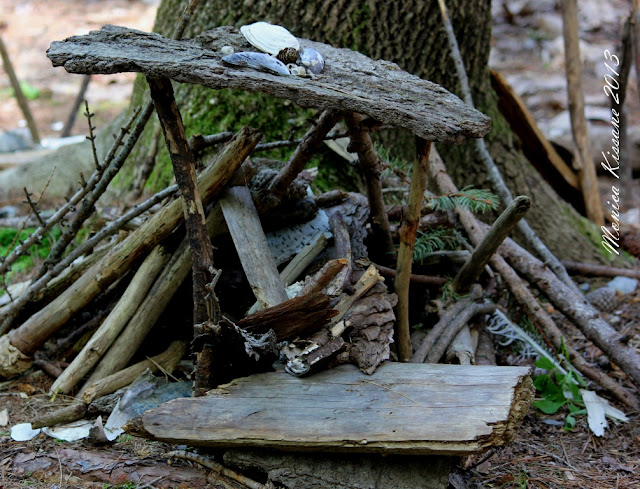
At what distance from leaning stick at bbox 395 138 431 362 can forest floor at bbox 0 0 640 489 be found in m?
0.61

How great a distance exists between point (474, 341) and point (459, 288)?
293mm

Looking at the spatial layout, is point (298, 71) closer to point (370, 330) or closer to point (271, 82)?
point (271, 82)

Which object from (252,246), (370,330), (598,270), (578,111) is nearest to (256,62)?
(252,246)

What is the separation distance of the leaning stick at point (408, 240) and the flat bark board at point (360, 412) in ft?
1.40

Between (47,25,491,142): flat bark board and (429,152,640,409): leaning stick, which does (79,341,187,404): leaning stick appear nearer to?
(47,25,491,142): flat bark board

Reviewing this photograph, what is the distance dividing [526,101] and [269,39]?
24.6ft

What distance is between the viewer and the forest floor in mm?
2492

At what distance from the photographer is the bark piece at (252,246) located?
8.30ft

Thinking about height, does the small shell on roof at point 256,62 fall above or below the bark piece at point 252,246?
above

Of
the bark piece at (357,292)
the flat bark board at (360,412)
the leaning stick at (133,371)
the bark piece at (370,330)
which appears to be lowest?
the leaning stick at (133,371)

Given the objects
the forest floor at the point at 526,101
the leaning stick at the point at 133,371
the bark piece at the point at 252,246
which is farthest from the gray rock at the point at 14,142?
the bark piece at the point at 252,246

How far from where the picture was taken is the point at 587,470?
2.62 metres

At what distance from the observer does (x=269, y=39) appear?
234 centimetres

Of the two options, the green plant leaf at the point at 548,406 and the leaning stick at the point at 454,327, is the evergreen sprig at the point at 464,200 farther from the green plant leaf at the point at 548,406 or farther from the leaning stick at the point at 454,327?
the green plant leaf at the point at 548,406
